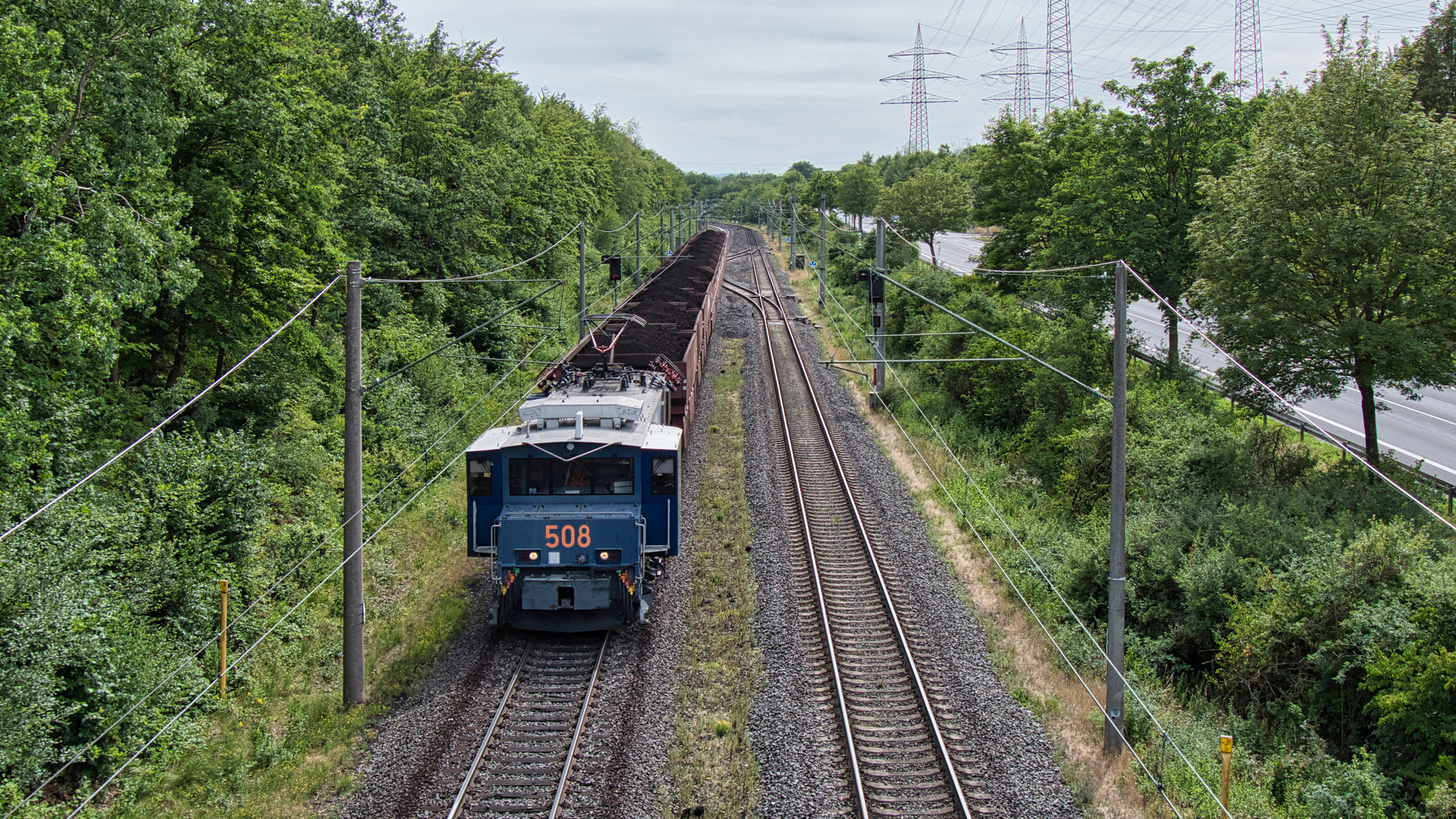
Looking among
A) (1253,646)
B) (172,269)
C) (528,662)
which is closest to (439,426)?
(172,269)

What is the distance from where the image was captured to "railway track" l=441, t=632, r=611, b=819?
1001 cm

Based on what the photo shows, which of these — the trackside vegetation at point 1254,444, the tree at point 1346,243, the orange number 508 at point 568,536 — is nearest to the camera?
the trackside vegetation at point 1254,444

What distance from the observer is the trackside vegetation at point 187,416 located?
10.4 metres

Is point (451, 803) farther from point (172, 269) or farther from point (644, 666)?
point (172, 269)

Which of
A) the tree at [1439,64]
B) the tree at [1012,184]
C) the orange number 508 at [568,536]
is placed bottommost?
the orange number 508 at [568,536]

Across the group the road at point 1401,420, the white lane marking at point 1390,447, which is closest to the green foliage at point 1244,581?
the white lane marking at point 1390,447

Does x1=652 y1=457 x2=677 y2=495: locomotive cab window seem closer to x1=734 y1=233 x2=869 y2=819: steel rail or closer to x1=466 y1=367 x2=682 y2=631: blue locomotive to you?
x1=466 y1=367 x2=682 y2=631: blue locomotive

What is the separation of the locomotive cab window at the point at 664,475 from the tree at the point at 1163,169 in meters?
16.4

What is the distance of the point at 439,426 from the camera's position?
2373 cm

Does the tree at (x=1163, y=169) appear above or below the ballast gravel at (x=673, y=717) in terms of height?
above

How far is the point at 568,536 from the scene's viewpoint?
1298 centimetres

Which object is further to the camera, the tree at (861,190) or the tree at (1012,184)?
the tree at (861,190)

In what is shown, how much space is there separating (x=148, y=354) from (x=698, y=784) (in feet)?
43.0

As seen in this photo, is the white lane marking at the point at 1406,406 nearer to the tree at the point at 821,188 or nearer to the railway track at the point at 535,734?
the railway track at the point at 535,734
